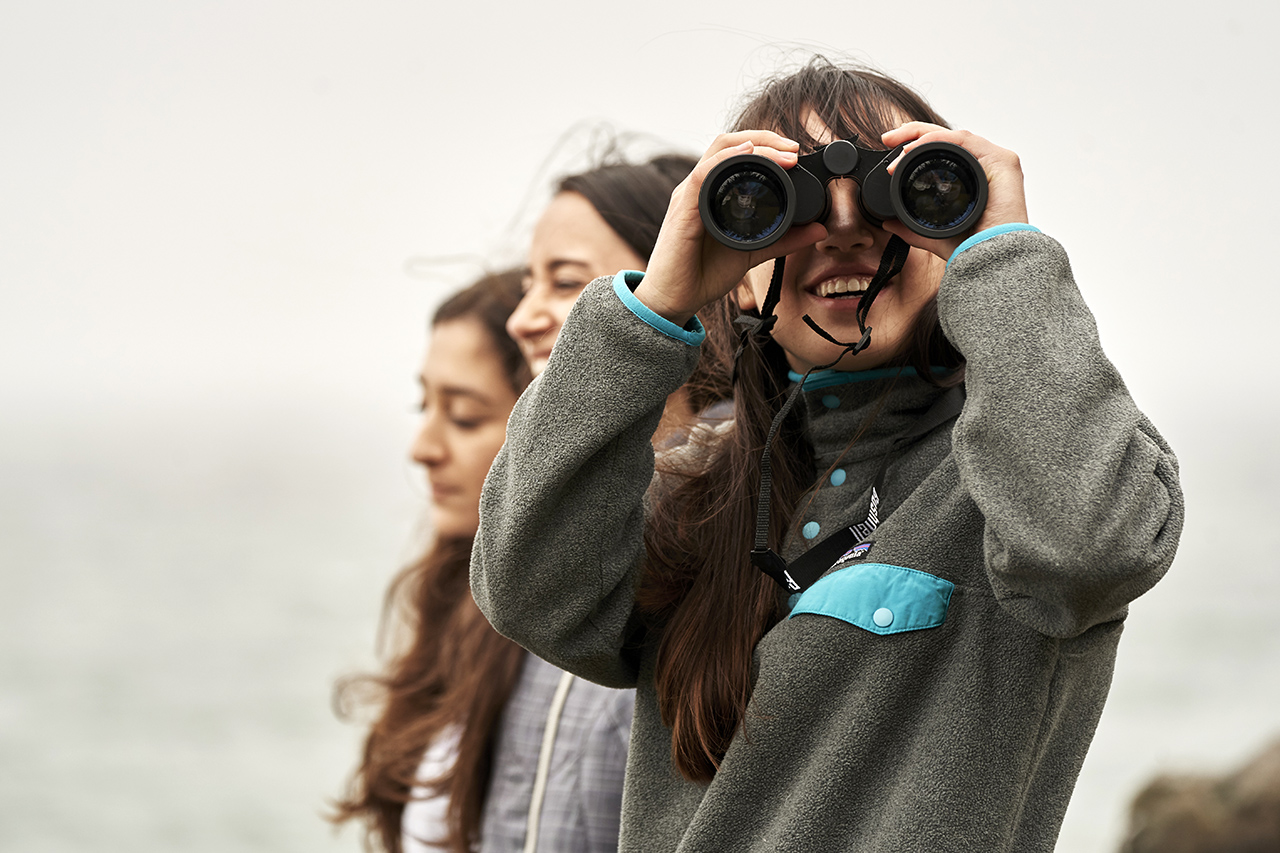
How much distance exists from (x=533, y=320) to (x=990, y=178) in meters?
0.89

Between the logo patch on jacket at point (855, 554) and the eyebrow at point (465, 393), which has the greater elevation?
the logo patch on jacket at point (855, 554)

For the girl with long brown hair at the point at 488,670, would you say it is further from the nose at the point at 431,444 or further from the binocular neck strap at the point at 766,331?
the binocular neck strap at the point at 766,331

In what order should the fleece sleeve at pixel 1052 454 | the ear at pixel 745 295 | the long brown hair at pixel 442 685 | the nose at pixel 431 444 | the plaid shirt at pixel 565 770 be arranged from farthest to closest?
1. the nose at pixel 431 444
2. the long brown hair at pixel 442 685
3. the plaid shirt at pixel 565 770
4. the ear at pixel 745 295
5. the fleece sleeve at pixel 1052 454

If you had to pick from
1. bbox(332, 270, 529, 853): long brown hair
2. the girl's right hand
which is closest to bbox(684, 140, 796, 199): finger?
the girl's right hand

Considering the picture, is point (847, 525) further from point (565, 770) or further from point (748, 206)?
point (565, 770)

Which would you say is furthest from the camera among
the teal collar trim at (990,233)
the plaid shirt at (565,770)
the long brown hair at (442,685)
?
the long brown hair at (442,685)

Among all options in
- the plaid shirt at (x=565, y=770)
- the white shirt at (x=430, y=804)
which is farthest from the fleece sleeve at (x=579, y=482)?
the white shirt at (x=430, y=804)

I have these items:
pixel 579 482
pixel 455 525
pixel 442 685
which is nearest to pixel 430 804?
pixel 442 685

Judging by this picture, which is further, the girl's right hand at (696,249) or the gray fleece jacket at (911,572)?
the girl's right hand at (696,249)

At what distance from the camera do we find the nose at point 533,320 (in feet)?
5.37

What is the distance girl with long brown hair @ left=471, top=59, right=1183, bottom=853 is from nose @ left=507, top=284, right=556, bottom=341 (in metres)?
0.64

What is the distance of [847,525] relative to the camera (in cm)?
95

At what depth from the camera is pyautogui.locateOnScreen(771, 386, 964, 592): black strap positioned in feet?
3.04

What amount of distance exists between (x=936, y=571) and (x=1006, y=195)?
30 cm
